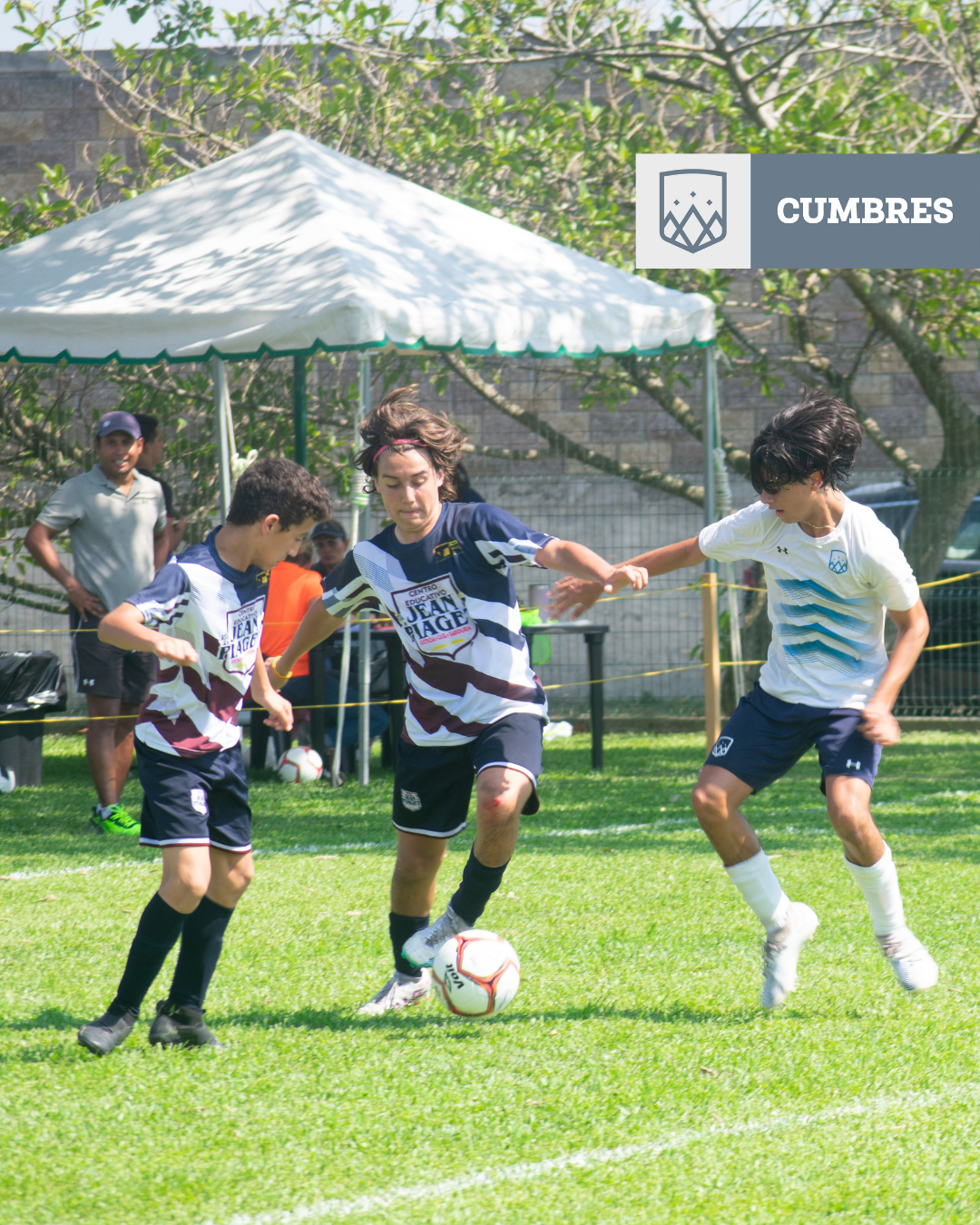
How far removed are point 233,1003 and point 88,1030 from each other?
0.63m

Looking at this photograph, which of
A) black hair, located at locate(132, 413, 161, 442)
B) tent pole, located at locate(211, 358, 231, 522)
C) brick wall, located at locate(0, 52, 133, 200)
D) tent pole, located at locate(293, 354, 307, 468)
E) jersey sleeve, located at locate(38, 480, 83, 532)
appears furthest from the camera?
brick wall, located at locate(0, 52, 133, 200)

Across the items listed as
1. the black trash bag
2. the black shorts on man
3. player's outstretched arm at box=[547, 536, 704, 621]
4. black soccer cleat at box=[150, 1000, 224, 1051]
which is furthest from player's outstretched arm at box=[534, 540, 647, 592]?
the black trash bag

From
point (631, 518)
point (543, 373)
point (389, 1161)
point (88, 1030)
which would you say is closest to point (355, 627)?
point (631, 518)

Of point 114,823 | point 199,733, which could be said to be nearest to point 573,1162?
point 199,733

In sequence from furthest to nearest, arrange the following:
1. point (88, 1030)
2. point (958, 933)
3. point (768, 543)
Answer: point (958, 933) → point (768, 543) → point (88, 1030)

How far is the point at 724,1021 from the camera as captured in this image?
4.04 m

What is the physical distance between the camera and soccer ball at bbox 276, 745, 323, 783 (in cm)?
879

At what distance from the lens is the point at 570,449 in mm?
12547

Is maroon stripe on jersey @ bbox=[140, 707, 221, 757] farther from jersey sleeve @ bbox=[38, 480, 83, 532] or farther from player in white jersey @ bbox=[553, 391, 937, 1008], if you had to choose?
jersey sleeve @ bbox=[38, 480, 83, 532]

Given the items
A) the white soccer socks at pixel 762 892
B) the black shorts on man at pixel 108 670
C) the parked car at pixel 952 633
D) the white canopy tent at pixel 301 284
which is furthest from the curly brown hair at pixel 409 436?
the parked car at pixel 952 633

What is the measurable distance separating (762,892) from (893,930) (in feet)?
1.32

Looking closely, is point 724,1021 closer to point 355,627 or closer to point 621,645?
point 355,627

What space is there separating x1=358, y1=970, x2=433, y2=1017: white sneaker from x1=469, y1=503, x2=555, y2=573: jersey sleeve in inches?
50.0

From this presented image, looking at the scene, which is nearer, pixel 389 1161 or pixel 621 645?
pixel 389 1161
